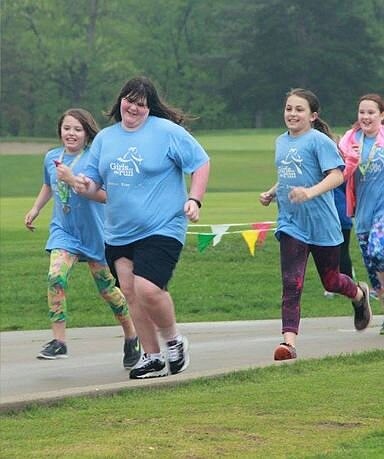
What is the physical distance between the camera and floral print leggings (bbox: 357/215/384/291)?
9.50m

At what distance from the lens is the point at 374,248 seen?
9.52 meters

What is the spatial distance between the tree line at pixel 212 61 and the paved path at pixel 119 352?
71.0 meters

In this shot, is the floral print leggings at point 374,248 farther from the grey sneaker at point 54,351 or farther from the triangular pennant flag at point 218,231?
the triangular pennant flag at point 218,231

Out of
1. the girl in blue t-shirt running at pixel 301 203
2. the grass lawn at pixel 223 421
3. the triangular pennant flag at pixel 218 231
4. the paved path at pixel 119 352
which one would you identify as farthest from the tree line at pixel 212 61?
the grass lawn at pixel 223 421

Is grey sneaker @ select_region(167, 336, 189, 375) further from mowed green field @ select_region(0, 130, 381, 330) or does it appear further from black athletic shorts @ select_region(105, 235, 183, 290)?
mowed green field @ select_region(0, 130, 381, 330)

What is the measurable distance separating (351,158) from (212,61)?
79154 millimetres

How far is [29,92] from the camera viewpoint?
3410 inches

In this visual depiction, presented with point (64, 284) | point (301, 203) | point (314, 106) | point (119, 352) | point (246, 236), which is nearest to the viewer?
point (301, 203)

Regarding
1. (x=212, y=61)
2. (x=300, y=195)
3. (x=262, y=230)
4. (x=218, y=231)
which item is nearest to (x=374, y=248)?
(x=300, y=195)

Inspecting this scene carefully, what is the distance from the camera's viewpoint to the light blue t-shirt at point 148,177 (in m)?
7.76

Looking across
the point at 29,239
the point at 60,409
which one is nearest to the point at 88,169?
the point at 60,409

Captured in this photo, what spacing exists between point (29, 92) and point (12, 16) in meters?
4.97

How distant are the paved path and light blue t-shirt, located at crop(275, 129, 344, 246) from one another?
79 cm

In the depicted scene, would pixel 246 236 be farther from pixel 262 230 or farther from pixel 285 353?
pixel 285 353
